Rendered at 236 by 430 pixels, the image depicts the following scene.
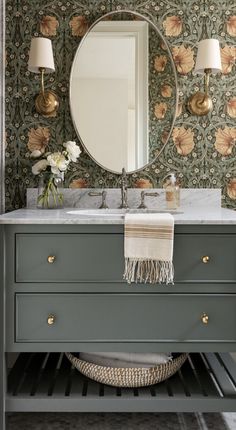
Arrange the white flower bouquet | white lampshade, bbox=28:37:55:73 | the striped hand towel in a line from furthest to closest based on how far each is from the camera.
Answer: white lampshade, bbox=28:37:55:73 < the white flower bouquet < the striped hand towel

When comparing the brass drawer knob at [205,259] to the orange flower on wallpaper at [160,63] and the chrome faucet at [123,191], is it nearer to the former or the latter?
the chrome faucet at [123,191]

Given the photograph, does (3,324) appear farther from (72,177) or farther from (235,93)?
(235,93)

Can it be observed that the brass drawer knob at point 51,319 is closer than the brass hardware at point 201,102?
Yes

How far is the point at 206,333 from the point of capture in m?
1.97

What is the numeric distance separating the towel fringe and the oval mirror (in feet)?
2.67

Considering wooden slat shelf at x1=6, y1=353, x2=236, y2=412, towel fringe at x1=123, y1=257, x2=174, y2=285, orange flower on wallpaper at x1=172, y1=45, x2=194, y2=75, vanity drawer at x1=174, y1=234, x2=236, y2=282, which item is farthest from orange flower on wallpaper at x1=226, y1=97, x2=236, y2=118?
wooden slat shelf at x1=6, y1=353, x2=236, y2=412

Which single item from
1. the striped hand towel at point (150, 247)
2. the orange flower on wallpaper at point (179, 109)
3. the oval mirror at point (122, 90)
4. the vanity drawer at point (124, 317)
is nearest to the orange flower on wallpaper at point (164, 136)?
the oval mirror at point (122, 90)

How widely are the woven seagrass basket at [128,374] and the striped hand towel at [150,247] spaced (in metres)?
0.41

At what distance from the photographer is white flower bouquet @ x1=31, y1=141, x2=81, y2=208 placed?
7.89 ft

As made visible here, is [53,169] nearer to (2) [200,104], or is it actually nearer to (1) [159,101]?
(1) [159,101]

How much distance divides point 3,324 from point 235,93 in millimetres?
1648

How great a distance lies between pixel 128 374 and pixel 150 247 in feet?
1.83

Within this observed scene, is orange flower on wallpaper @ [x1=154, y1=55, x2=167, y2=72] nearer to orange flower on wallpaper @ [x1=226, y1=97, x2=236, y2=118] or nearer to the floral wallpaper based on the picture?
the floral wallpaper

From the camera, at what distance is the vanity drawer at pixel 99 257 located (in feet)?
6.40
